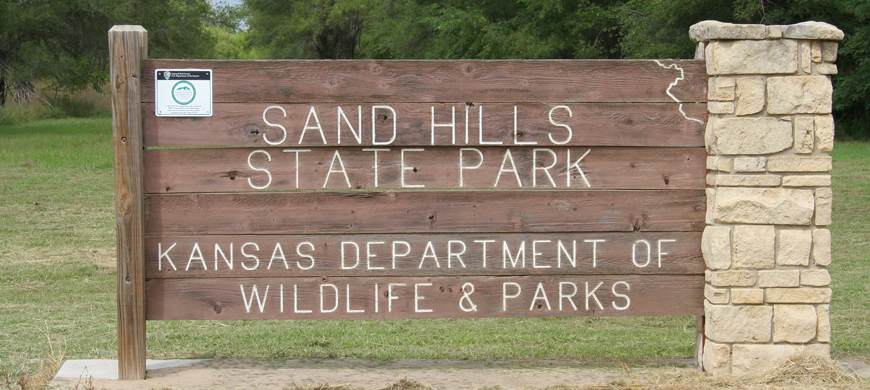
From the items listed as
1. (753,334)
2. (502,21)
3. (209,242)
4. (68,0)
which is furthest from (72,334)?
(68,0)

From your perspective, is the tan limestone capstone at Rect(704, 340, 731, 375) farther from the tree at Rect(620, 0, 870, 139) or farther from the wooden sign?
the tree at Rect(620, 0, 870, 139)

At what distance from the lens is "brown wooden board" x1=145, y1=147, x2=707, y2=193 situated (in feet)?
15.6

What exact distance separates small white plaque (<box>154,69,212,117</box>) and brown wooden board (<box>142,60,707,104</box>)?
0.05 meters

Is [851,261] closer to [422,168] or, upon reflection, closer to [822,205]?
[822,205]

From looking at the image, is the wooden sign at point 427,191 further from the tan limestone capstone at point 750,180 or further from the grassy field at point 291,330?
the grassy field at point 291,330

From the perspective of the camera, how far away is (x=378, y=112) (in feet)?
15.7

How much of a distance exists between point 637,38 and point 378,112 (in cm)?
2326

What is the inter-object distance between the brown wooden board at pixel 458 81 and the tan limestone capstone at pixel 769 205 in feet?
1.86

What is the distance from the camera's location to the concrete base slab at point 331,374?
4668 millimetres

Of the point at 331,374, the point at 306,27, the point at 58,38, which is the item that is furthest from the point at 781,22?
the point at 306,27

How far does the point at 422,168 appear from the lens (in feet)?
15.8

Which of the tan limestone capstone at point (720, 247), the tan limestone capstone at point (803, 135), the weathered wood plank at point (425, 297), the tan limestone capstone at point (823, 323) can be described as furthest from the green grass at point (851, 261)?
the tan limestone capstone at point (803, 135)

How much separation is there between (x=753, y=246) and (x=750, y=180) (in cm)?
35

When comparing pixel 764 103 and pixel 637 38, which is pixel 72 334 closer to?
pixel 764 103
